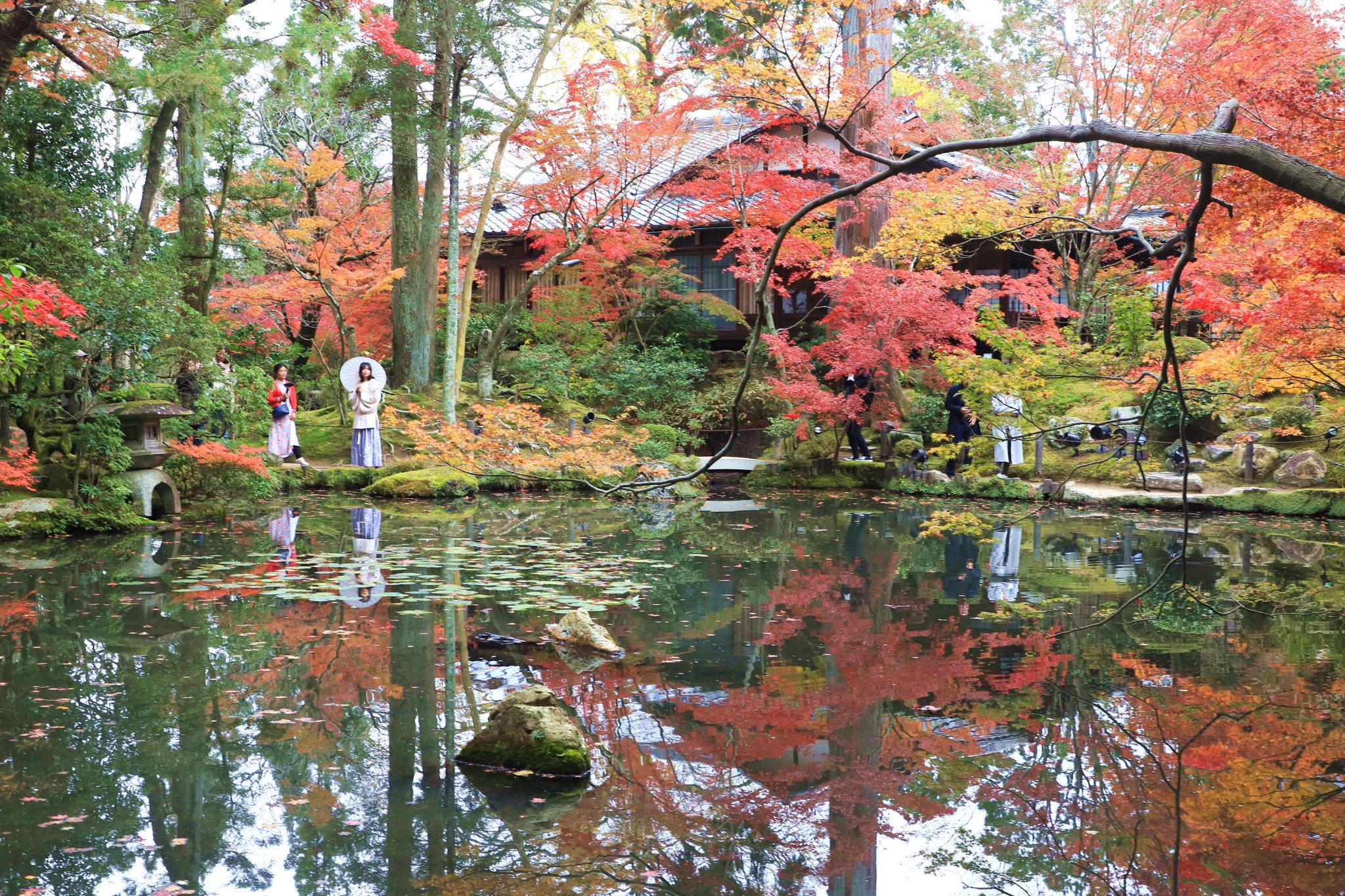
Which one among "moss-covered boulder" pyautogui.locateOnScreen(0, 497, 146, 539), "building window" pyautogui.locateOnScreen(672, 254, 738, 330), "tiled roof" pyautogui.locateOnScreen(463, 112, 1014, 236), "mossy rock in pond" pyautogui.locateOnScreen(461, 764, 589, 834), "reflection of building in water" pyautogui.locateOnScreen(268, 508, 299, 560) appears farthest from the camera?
"building window" pyautogui.locateOnScreen(672, 254, 738, 330)

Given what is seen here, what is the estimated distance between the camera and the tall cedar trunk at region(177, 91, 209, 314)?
41.0 feet

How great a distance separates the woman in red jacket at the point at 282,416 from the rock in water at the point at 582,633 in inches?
334

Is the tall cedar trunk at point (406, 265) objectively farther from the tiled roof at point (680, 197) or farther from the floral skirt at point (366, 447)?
the floral skirt at point (366, 447)

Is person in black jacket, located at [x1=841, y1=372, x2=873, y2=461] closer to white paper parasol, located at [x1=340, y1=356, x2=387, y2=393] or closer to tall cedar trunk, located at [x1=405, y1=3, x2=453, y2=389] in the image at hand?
white paper parasol, located at [x1=340, y1=356, x2=387, y2=393]

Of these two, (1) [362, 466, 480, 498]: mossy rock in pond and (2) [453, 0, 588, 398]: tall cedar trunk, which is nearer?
Answer: (1) [362, 466, 480, 498]: mossy rock in pond

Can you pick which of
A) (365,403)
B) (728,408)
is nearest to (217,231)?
(365,403)

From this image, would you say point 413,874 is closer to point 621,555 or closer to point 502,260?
point 621,555

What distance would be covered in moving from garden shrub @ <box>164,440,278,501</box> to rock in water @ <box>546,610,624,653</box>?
272 inches

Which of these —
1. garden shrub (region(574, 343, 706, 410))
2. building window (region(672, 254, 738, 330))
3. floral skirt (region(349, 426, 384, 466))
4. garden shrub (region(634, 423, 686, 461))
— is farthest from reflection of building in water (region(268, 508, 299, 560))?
building window (region(672, 254, 738, 330))

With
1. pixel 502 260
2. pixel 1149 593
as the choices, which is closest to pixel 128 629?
pixel 1149 593

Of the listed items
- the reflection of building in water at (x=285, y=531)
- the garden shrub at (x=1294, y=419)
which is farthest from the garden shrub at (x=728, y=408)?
the reflection of building in water at (x=285, y=531)

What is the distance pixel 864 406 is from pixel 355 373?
8022 millimetres

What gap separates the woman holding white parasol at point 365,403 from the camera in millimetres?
13922

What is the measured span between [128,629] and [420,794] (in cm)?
360
